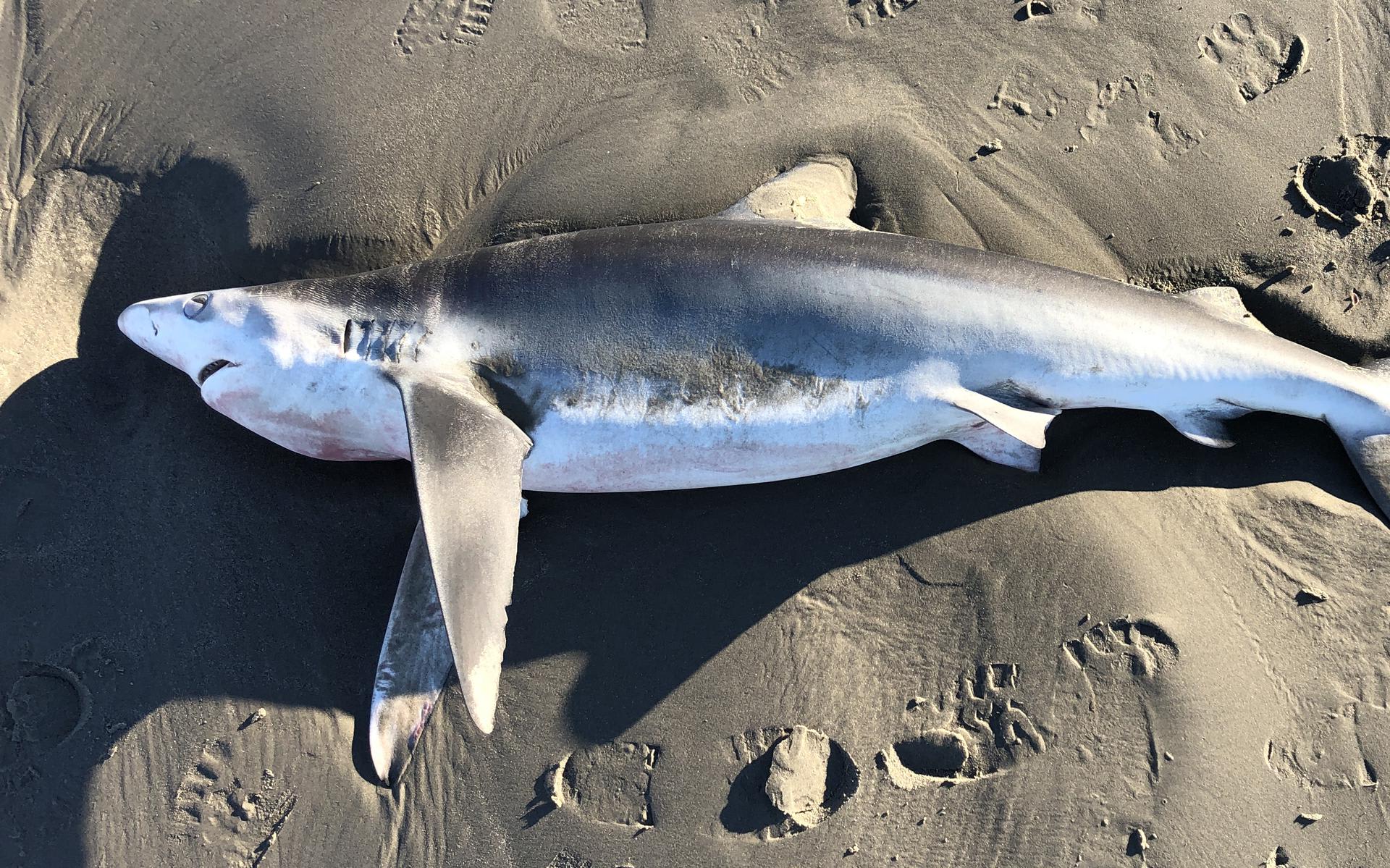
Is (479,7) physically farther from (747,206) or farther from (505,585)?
(505,585)

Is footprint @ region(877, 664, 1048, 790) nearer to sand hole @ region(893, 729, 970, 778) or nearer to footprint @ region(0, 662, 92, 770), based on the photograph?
sand hole @ region(893, 729, 970, 778)

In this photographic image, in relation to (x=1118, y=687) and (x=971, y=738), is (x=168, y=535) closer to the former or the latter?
(x=971, y=738)

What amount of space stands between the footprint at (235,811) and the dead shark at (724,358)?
1715 mm

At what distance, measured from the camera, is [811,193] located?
10.9 feet

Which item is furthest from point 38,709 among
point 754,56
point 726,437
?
point 754,56

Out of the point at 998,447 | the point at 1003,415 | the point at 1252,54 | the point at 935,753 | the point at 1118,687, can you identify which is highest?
the point at 1252,54

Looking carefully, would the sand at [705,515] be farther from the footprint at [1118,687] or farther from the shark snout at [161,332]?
the shark snout at [161,332]

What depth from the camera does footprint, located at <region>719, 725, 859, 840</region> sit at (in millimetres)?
3049

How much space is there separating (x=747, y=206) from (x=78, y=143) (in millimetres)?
3428

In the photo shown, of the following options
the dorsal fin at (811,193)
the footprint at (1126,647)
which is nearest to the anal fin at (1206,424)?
the footprint at (1126,647)

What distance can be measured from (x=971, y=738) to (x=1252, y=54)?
142 inches

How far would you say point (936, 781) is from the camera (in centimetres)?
307

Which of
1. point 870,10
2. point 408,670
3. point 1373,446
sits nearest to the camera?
point 1373,446

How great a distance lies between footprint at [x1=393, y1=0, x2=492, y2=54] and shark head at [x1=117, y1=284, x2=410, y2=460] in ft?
4.73
